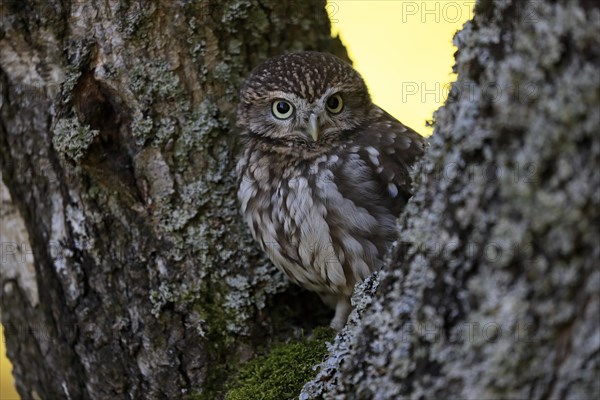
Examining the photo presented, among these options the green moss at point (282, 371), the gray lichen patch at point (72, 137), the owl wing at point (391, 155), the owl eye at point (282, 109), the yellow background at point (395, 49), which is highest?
the yellow background at point (395, 49)

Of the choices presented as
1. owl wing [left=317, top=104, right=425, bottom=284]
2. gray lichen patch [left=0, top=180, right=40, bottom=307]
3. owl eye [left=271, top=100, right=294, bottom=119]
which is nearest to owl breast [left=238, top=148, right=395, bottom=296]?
owl wing [left=317, top=104, right=425, bottom=284]

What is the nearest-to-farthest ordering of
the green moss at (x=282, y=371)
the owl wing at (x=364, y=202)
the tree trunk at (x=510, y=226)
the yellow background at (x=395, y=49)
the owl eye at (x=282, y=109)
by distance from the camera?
1. the tree trunk at (x=510, y=226)
2. the green moss at (x=282, y=371)
3. the owl wing at (x=364, y=202)
4. the owl eye at (x=282, y=109)
5. the yellow background at (x=395, y=49)

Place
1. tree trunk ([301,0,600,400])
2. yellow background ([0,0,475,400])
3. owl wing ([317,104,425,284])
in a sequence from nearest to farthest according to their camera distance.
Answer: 1. tree trunk ([301,0,600,400])
2. owl wing ([317,104,425,284])
3. yellow background ([0,0,475,400])

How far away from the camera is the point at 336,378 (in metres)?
1.72

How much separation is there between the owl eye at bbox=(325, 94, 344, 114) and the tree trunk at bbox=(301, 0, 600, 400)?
135 cm

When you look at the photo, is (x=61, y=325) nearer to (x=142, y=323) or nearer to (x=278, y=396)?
(x=142, y=323)

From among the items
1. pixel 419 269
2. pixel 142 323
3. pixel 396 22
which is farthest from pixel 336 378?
pixel 396 22

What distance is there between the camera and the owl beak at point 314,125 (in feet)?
8.75

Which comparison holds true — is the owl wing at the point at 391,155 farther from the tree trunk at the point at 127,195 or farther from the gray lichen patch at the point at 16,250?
the gray lichen patch at the point at 16,250

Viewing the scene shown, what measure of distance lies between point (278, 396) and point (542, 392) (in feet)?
4.01

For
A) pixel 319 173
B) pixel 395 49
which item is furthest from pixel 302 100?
pixel 395 49

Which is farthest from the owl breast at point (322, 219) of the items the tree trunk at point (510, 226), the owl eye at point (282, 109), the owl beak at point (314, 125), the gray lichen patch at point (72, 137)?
the tree trunk at point (510, 226)

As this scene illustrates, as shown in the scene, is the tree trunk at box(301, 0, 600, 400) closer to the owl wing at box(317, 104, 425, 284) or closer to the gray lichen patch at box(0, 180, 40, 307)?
the owl wing at box(317, 104, 425, 284)

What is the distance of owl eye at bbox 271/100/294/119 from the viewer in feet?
9.10
